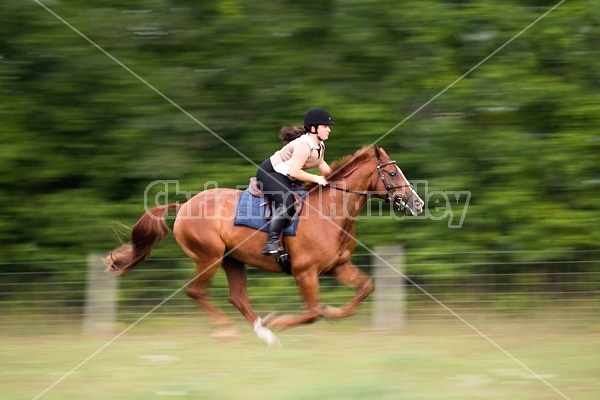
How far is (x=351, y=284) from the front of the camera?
9.65 metres

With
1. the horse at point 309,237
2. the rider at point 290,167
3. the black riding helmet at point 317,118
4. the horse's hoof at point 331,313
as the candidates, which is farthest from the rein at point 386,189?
the horse's hoof at point 331,313

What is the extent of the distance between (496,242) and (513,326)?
1590 mm

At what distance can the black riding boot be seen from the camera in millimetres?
9336

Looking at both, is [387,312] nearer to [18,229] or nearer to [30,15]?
[18,229]

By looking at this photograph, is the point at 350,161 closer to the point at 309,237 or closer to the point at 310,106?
the point at 309,237

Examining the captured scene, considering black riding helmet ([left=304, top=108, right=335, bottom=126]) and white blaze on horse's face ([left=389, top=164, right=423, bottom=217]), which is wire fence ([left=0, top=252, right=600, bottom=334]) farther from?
black riding helmet ([left=304, top=108, right=335, bottom=126])

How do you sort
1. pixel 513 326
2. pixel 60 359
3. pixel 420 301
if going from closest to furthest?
pixel 60 359 < pixel 513 326 < pixel 420 301

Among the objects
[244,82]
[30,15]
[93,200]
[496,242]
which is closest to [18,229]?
[93,200]

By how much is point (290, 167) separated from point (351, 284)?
1627 millimetres

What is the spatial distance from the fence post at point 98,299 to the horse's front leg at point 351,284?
3.47 metres

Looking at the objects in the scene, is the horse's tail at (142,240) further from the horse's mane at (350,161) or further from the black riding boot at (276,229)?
the horse's mane at (350,161)

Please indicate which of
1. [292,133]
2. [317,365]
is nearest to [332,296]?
[292,133]

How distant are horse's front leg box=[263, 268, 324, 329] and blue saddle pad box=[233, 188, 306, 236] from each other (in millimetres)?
557

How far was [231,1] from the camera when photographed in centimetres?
1235
